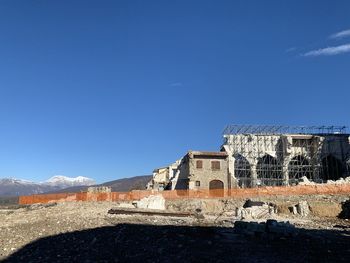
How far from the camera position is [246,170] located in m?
69.1

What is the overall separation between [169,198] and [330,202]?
675 inches

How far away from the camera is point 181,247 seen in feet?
61.1

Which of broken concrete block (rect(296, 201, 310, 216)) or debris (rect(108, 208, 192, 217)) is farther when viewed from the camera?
broken concrete block (rect(296, 201, 310, 216))

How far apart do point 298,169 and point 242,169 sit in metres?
9.31

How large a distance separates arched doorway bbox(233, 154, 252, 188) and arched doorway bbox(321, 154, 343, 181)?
11.7 meters

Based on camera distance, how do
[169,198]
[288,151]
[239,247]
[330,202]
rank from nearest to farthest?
[239,247], [330,202], [169,198], [288,151]

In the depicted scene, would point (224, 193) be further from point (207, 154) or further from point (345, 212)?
point (345, 212)

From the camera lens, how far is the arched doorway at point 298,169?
69.8 meters

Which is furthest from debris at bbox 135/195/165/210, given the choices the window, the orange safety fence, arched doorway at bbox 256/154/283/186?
arched doorway at bbox 256/154/283/186

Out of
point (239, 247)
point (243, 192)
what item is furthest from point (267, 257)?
point (243, 192)

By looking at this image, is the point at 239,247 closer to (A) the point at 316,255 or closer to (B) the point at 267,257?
(B) the point at 267,257

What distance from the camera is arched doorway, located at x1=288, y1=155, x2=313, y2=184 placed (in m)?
69.8

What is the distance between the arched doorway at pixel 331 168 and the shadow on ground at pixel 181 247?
48.8 m

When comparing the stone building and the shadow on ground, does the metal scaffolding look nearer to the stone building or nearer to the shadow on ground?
the stone building
